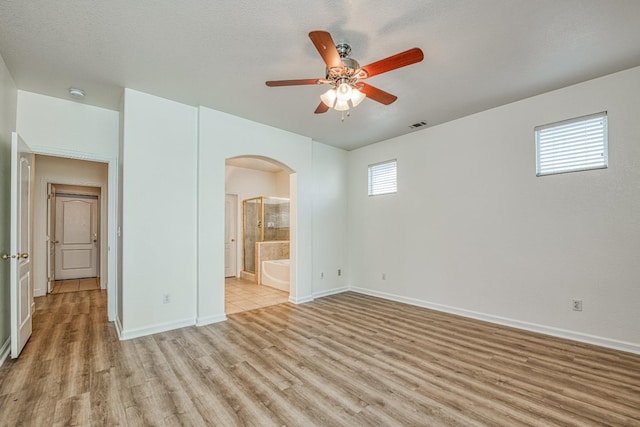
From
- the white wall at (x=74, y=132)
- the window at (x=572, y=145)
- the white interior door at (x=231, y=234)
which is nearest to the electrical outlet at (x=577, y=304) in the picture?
the window at (x=572, y=145)

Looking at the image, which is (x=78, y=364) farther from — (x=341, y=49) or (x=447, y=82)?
(x=447, y=82)

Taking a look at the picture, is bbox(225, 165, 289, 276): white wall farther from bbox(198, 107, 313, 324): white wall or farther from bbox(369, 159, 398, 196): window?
bbox(198, 107, 313, 324): white wall

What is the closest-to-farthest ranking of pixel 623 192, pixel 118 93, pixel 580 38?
pixel 580 38
pixel 623 192
pixel 118 93

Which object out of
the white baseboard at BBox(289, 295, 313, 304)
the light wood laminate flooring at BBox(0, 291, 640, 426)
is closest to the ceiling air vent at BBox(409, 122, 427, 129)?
the light wood laminate flooring at BBox(0, 291, 640, 426)

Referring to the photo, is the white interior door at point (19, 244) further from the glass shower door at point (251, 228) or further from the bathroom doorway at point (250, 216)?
the glass shower door at point (251, 228)

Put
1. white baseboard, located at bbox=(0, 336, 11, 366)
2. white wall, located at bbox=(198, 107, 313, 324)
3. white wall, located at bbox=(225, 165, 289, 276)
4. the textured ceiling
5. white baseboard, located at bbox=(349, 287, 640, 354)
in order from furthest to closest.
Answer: white wall, located at bbox=(225, 165, 289, 276), white wall, located at bbox=(198, 107, 313, 324), white baseboard, located at bbox=(349, 287, 640, 354), white baseboard, located at bbox=(0, 336, 11, 366), the textured ceiling

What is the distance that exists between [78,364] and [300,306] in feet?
8.99

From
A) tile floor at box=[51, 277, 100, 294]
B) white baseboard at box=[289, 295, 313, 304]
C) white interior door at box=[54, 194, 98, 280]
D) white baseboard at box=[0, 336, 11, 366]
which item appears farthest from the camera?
white interior door at box=[54, 194, 98, 280]

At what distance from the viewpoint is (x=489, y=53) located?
2637mm

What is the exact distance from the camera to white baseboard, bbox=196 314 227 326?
147 inches

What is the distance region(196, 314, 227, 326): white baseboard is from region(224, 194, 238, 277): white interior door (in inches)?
140

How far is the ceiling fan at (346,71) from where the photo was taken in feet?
6.45

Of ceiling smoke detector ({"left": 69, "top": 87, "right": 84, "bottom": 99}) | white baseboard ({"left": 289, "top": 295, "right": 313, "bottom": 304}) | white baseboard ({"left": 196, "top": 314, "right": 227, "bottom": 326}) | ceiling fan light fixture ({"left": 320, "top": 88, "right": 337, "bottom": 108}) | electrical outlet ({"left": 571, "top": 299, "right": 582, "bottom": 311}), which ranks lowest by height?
white baseboard ({"left": 289, "top": 295, "right": 313, "bottom": 304})

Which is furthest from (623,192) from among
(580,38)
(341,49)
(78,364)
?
(78,364)
